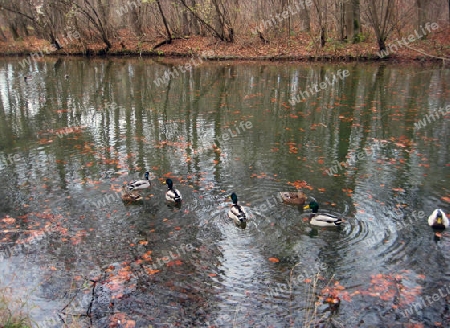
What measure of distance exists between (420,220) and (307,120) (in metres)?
8.41

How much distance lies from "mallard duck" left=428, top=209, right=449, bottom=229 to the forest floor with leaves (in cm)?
2353

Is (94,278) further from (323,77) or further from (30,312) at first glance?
(323,77)

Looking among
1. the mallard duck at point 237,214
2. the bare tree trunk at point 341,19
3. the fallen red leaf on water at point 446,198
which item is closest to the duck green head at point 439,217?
the fallen red leaf on water at point 446,198

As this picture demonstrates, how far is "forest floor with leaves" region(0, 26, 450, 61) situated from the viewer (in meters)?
33.1

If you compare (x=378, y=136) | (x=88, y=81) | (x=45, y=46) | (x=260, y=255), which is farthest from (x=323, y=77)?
(x=45, y=46)

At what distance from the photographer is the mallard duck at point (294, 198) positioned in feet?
30.8

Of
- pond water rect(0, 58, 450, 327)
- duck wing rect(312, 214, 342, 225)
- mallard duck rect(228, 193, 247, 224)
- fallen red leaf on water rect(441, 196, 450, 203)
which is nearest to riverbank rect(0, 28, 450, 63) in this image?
pond water rect(0, 58, 450, 327)

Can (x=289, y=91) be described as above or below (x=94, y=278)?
above

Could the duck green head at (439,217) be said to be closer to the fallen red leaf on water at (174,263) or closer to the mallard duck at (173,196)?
the fallen red leaf on water at (174,263)

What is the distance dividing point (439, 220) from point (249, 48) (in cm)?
3277

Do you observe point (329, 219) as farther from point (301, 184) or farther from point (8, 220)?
point (8, 220)

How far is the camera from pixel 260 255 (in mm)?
7625

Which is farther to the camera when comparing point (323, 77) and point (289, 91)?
point (323, 77)

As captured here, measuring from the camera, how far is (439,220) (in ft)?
26.8
